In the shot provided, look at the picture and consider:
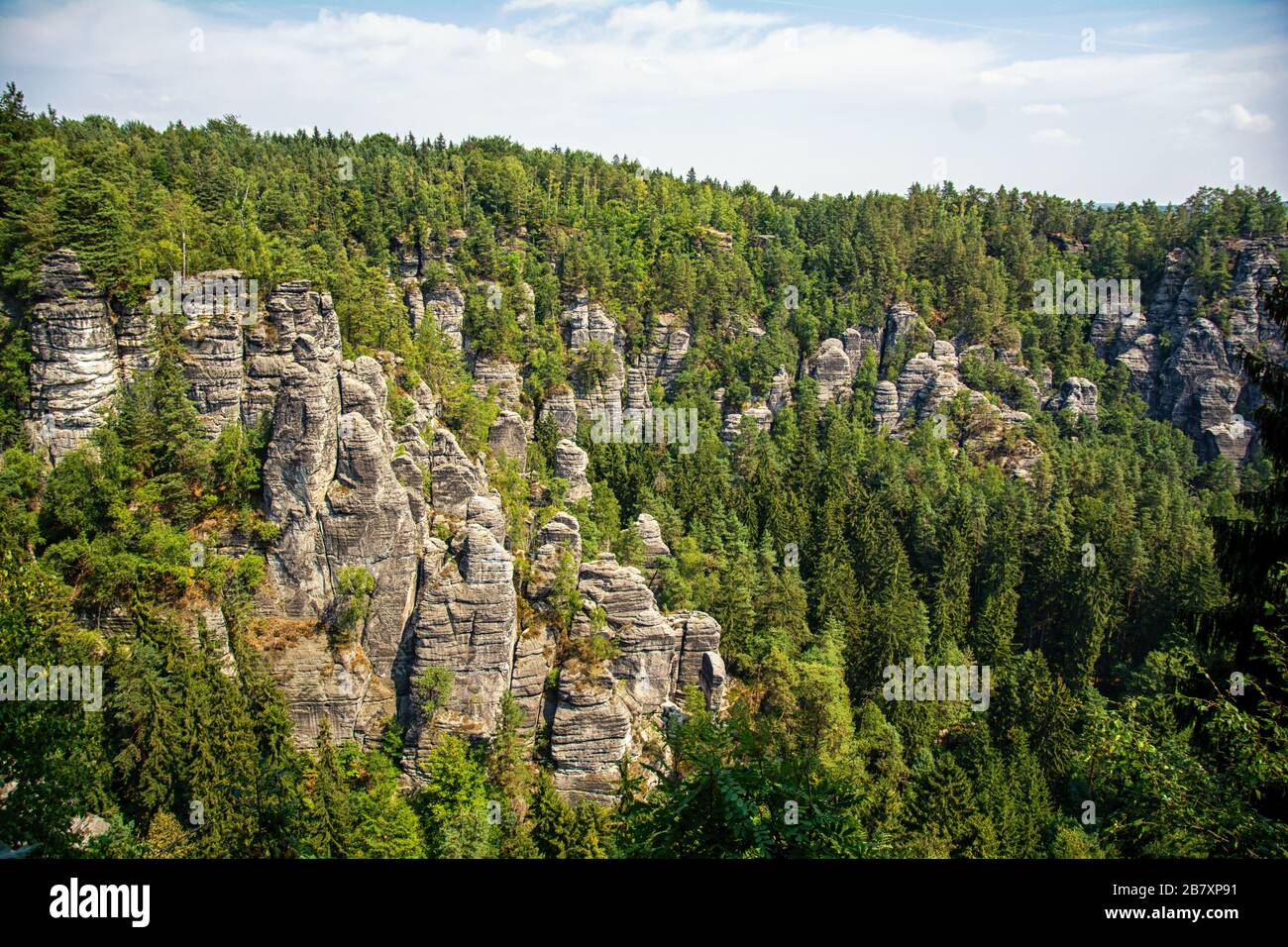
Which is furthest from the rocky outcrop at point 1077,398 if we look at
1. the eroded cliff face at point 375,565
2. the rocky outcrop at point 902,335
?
the eroded cliff face at point 375,565

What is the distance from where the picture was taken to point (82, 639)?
90.8ft

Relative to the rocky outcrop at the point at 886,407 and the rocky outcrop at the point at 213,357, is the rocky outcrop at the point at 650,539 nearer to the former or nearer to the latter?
the rocky outcrop at the point at 213,357

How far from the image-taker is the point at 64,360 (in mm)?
32281

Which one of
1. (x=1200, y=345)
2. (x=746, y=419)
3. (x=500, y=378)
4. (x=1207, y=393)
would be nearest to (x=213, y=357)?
(x=500, y=378)

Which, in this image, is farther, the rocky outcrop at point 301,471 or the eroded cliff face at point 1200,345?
the eroded cliff face at point 1200,345

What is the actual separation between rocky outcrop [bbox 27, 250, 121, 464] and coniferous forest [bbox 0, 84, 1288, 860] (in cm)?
15

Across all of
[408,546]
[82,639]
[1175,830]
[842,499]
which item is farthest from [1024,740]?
[82,639]

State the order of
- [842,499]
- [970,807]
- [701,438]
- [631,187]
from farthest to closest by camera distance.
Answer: [631,187]
[701,438]
[842,499]
[970,807]

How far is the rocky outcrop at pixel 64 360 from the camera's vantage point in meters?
32.0

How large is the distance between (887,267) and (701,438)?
29927 millimetres

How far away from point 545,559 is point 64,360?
2077 centimetres

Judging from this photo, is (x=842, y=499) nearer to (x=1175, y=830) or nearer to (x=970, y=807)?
(x=970, y=807)

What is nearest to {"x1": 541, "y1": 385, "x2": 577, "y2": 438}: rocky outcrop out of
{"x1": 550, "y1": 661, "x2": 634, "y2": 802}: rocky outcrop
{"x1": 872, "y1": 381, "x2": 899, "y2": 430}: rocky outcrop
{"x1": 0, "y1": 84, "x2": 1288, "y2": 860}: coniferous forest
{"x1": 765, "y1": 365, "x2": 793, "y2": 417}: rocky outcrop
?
{"x1": 0, "y1": 84, "x2": 1288, "y2": 860}: coniferous forest

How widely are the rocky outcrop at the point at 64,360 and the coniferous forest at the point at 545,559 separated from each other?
0.48ft
